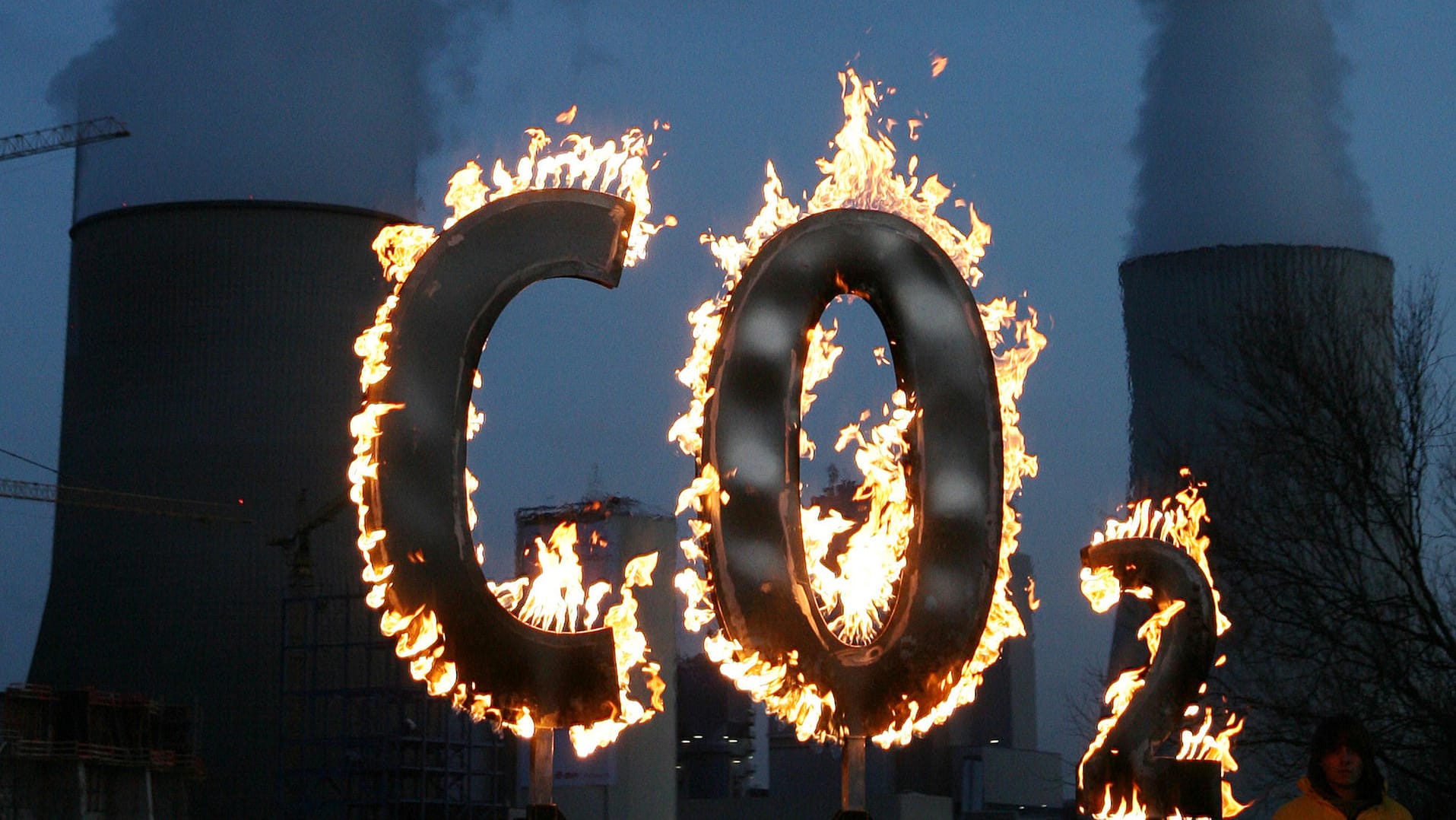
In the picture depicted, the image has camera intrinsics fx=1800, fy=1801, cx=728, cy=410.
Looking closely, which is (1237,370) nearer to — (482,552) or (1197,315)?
(1197,315)

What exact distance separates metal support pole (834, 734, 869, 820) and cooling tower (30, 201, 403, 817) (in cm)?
2824

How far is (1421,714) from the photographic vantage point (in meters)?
12.9

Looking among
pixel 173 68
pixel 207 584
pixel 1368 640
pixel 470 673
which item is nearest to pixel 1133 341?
pixel 1368 640

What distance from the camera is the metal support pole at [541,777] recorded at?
5.65 meters

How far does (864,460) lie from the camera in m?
6.66

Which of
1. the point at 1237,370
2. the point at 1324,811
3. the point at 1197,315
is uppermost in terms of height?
the point at 1197,315

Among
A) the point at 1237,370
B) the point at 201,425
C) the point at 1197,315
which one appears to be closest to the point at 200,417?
the point at 201,425

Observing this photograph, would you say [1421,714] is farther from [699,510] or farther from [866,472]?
[699,510]

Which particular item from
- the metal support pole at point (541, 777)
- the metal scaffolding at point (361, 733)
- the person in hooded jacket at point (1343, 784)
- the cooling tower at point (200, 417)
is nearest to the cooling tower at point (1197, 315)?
the metal support pole at point (541, 777)

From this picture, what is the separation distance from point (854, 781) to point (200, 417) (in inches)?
1158

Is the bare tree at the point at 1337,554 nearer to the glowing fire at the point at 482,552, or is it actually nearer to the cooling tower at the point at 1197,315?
the cooling tower at the point at 1197,315

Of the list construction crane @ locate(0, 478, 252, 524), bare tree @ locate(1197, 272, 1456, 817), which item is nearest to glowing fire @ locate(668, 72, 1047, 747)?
bare tree @ locate(1197, 272, 1456, 817)

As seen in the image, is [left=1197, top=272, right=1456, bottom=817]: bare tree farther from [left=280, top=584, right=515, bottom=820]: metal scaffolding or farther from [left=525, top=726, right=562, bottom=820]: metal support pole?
[left=280, top=584, right=515, bottom=820]: metal scaffolding

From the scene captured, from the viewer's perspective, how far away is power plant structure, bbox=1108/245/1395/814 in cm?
→ 1408
